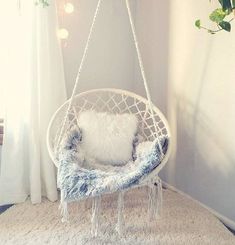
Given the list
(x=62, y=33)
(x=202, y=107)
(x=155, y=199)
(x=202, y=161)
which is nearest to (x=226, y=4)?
(x=202, y=107)

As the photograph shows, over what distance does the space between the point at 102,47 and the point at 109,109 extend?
0.56 metres

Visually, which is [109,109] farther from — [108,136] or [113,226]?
[113,226]

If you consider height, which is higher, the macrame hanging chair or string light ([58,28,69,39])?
string light ([58,28,69,39])

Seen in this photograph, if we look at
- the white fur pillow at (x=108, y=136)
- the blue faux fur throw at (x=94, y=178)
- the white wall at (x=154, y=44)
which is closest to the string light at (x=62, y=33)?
the white fur pillow at (x=108, y=136)

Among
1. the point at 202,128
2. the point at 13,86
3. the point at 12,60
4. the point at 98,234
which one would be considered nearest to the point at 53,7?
the point at 12,60

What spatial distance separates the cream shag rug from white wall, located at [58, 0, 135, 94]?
1003 mm

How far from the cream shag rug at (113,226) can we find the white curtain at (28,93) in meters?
0.20

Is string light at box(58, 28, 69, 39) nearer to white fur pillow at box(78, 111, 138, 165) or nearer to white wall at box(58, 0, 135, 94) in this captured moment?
white wall at box(58, 0, 135, 94)

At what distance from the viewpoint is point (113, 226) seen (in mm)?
2260

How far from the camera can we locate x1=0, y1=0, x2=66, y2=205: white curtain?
241 cm

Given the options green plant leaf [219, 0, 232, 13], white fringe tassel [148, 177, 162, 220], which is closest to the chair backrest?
white fringe tassel [148, 177, 162, 220]

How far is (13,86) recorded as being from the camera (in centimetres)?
246

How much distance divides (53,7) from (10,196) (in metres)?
1.40

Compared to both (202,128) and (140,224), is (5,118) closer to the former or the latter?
(140,224)
